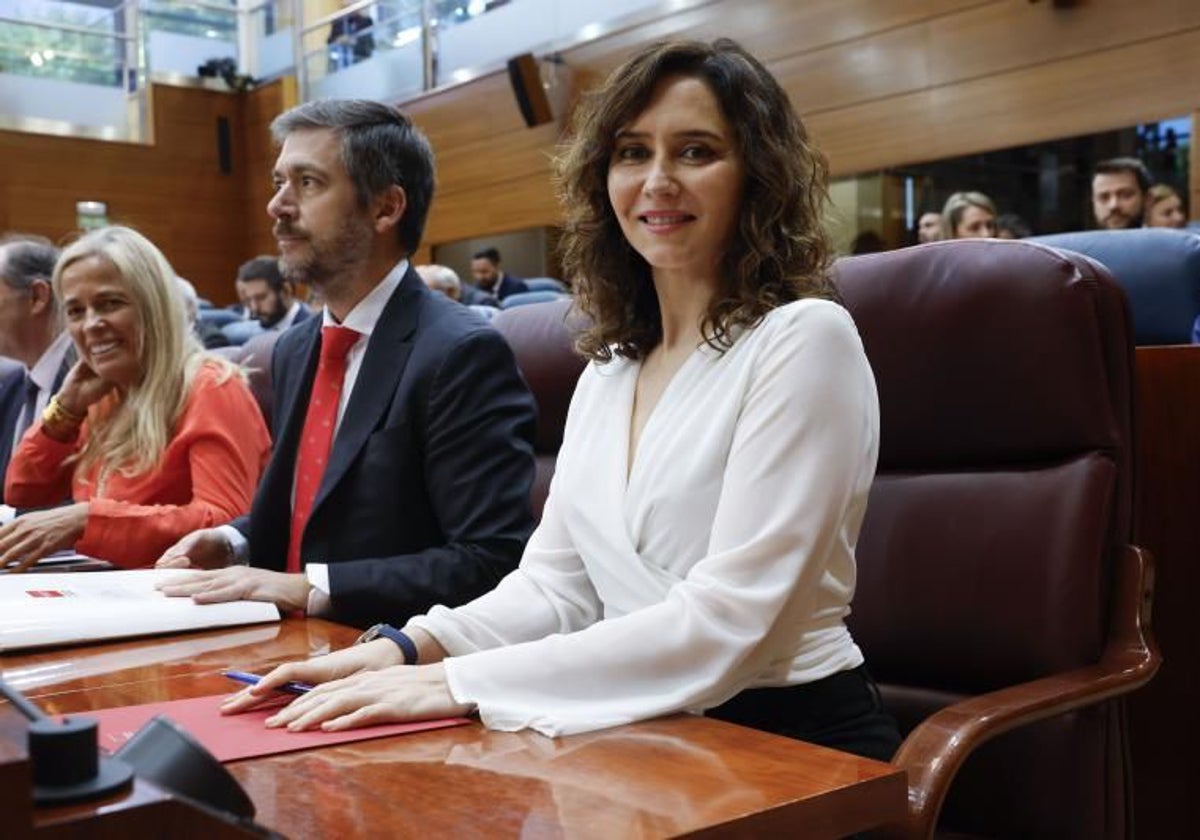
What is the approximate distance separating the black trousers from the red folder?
0.31 m

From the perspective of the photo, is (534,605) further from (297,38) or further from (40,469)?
(297,38)

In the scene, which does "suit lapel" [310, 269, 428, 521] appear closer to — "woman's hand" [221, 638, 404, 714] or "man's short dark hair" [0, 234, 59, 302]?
"woman's hand" [221, 638, 404, 714]

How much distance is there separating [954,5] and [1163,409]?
181 inches

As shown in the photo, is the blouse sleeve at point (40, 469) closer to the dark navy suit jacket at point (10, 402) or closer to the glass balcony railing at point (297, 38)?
the dark navy suit jacket at point (10, 402)

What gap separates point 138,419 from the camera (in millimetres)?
2152

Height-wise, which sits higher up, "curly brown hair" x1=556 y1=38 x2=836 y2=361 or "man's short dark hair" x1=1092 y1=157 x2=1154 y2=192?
"man's short dark hair" x1=1092 y1=157 x2=1154 y2=192

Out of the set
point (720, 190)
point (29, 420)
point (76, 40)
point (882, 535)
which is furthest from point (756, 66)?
point (76, 40)

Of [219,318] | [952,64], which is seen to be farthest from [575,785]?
[219,318]

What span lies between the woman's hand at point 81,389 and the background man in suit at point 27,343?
56 centimetres

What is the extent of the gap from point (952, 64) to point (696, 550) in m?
5.07

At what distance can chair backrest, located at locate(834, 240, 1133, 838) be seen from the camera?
128 centimetres

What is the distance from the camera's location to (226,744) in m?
0.85

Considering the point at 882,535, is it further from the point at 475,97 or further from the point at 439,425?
the point at 475,97

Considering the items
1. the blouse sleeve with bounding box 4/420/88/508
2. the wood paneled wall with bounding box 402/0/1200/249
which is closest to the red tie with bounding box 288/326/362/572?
the blouse sleeve with bounding box 4/420/88/508
